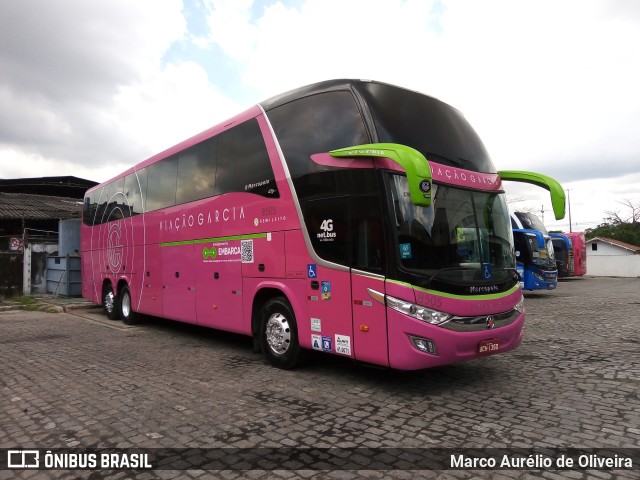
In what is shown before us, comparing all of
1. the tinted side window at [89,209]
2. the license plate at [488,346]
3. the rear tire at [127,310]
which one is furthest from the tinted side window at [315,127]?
the tinted side window at [89,209]

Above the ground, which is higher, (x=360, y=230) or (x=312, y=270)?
(x=360, y=230)

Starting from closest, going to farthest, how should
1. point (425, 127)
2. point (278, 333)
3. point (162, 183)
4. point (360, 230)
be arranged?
point (360, 230)
point (425, 127)
point (278, 333)
point (162, 183)

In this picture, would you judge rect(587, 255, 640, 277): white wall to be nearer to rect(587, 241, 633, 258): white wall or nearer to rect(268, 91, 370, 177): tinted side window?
rect(587, 241, 633, 258): white wall

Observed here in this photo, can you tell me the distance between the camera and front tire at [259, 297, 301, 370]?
6.39 metres

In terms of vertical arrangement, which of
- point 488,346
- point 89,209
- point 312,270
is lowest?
point 488,346

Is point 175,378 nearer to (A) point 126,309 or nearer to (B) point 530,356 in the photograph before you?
(B) point 530,356

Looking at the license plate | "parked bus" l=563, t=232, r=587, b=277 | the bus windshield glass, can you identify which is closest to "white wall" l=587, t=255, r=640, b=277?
"parked bus" l=563, t=232, r=587, b=277

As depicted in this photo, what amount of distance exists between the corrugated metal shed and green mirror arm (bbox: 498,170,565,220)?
22995 millimetres

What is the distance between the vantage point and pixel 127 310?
11945 mm

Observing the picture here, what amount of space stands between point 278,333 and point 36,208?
2392 cm

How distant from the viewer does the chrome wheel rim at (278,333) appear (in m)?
6.50

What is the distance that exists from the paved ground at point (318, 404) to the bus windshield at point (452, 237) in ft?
4.48

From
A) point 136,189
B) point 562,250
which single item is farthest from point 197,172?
point 562,250

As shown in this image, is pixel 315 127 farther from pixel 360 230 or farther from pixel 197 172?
pixel 197 172
